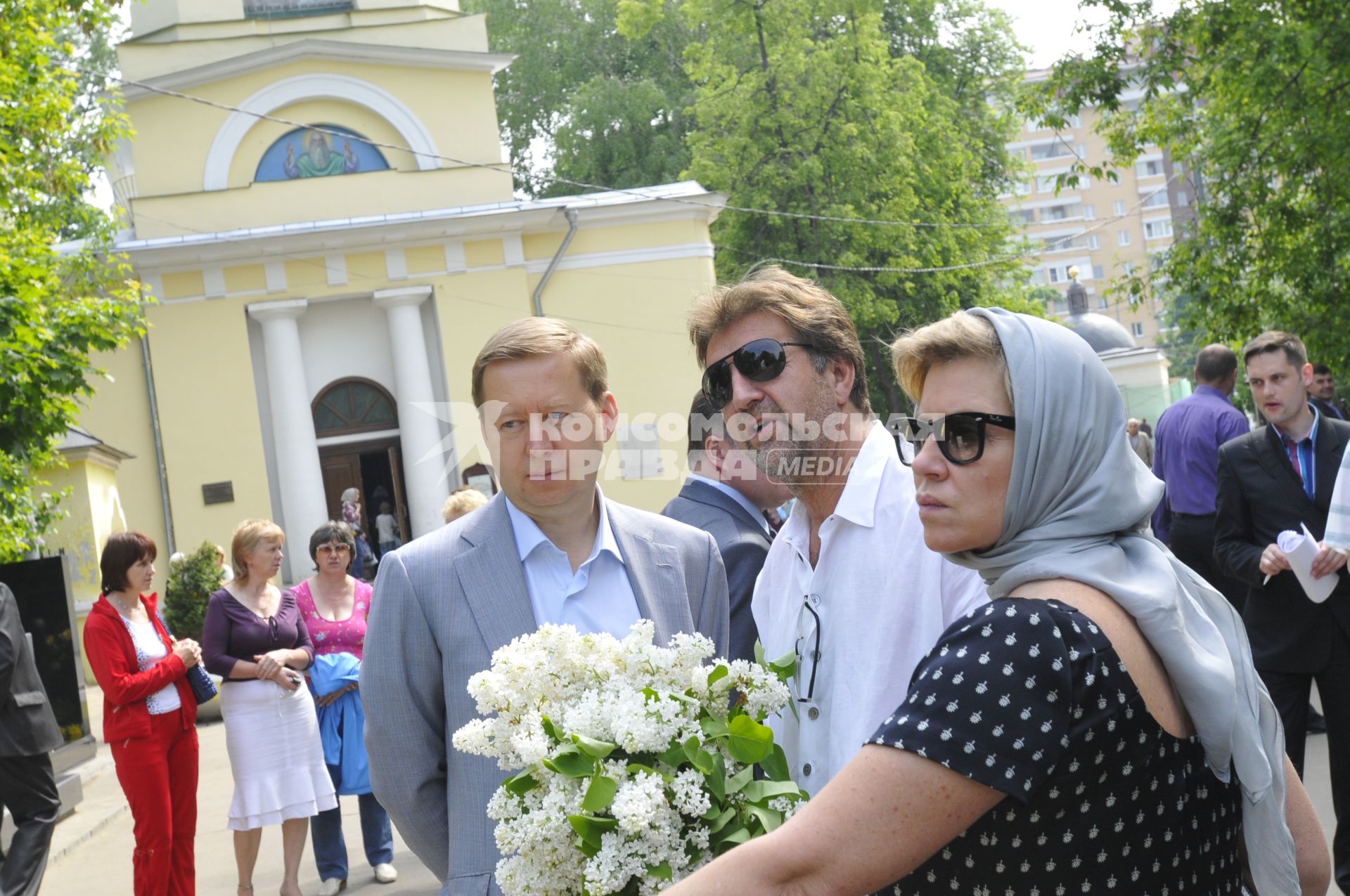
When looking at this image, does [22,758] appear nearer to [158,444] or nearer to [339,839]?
[339,839]

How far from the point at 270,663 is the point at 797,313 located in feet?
18.2

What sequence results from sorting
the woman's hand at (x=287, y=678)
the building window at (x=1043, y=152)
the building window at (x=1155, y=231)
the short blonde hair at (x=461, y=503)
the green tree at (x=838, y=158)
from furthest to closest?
the building window at (x=1155, y=231), the building window at (x=1043, y=152), the green tree at (x=838, y=158), the short blonde hair at (x=461, y=503), the woman's hand at (x=287, y=678)

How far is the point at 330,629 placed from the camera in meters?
8.45

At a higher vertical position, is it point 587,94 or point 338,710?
point 587,94

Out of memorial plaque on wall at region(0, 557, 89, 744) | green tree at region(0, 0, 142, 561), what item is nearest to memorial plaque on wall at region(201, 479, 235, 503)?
green tree at region(0, 0, 142, 561)

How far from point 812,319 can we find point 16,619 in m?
5.63

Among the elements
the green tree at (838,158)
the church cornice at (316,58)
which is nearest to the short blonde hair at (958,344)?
the church cornice at (316,58)

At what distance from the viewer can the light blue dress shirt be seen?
323 centimetres

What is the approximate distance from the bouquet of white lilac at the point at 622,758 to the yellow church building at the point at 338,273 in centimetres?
2381

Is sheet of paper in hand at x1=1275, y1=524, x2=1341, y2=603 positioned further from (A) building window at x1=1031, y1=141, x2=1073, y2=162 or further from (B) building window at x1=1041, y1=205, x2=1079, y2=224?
(B) building window at x1=1041, y1=205, x2=1079, y2=224

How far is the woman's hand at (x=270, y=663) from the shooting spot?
26.1 ft

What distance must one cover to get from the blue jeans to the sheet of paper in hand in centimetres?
524

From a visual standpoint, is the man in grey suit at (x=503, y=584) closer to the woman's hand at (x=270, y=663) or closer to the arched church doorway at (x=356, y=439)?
the woman's hand at (x=270, y=663)

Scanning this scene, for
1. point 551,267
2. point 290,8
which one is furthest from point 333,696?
point 290,8
